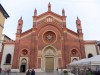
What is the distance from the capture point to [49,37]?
92.8ft

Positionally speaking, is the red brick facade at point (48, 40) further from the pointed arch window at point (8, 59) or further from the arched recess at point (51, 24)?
the pointed arch window at point (8, 59)

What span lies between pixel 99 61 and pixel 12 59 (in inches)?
874

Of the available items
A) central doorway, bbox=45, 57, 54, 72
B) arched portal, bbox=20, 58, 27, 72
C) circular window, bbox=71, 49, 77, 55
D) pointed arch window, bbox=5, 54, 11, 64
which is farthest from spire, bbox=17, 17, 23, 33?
circular window, bbox=71, 49, 77, 55

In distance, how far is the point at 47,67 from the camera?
26969 mm

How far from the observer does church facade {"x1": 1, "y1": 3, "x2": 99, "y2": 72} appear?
86.8 feet

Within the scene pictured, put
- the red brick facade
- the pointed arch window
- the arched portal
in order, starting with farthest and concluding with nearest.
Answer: the pointed arch window
the arched portal
the red brick facade

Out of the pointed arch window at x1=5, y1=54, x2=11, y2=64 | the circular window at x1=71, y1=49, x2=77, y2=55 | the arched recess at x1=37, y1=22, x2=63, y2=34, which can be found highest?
the arched recess at x1=37, y1=22, x2=63, y2=34

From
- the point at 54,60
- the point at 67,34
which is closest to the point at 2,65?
the point at 54,60

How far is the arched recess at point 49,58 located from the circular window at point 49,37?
1416 millimetres

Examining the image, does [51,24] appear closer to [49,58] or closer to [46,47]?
[46,47]

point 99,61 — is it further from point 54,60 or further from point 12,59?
point 12,59

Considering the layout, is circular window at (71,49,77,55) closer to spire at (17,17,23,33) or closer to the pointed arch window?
spire at (17,17,23,33)

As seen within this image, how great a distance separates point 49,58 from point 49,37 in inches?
174

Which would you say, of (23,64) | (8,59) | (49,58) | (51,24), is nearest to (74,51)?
(49,58)
